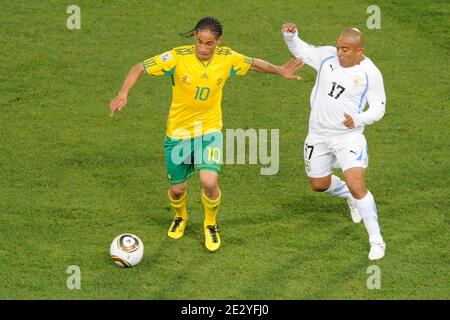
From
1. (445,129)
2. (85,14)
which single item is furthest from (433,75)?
(85,14)

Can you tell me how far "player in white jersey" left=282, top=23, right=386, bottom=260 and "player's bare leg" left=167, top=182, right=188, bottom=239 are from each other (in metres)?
1.55

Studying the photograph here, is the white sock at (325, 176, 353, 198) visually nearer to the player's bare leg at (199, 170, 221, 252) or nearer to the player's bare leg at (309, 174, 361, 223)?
the player's bare leg at (309, 174, 361, 223)

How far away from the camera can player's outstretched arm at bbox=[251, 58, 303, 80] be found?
11305 millimetres

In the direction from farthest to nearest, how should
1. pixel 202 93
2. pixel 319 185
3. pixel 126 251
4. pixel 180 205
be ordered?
1. pixel 319 185
2. pixel 180 205
3. pixel 202 93
4. pixel 126 251

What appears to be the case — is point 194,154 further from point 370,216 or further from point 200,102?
point 370,216

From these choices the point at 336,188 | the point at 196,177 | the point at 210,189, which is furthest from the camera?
the point at 196,177

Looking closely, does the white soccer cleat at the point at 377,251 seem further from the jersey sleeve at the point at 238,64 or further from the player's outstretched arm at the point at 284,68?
the jersey sleeve at the point at 238,64

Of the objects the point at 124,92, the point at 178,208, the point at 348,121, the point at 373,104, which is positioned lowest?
the point at 178,208

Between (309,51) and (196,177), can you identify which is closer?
(309,51)

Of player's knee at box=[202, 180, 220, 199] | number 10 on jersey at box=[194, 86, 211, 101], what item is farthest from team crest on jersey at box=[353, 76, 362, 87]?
player's knee at box=[202, 180, 220, 199]

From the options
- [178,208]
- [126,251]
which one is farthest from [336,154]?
[126,251]

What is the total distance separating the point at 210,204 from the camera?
1148 cm

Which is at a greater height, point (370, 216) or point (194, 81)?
point (194, 81)

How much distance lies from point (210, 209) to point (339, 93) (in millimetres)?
1902
